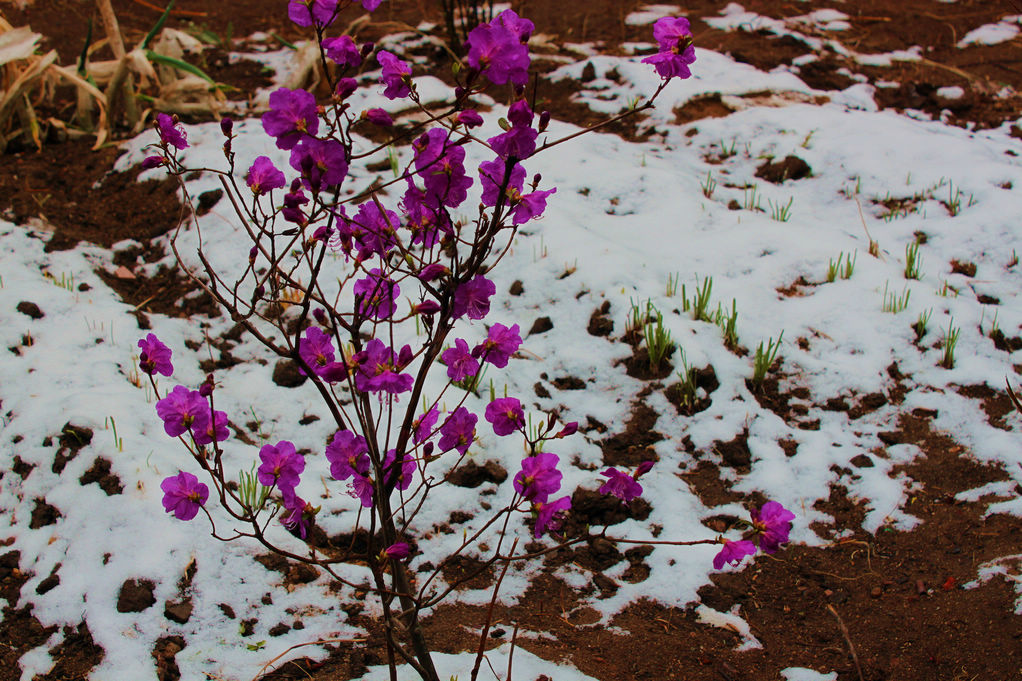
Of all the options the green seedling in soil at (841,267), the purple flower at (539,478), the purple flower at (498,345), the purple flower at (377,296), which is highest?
the purple flower at (377,296)

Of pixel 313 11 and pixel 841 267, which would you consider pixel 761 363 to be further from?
pixel 313 11

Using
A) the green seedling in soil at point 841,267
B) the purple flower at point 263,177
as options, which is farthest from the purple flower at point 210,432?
the green seedling in soil at point 841,267

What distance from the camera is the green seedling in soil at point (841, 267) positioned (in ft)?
10.2

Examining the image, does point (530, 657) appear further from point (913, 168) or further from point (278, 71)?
point (278, 71)

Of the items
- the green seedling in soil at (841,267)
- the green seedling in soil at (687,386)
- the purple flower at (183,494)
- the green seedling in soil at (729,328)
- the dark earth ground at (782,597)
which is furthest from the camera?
the green seedling in soil at (841,267)

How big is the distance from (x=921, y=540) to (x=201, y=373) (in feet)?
7.97

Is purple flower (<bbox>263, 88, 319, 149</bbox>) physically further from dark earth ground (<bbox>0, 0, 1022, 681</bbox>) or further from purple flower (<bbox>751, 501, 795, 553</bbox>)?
purple flower (<bbox>751, 501, 795, 553</bbox>)

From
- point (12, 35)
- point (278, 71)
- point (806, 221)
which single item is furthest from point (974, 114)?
point (12, 35)

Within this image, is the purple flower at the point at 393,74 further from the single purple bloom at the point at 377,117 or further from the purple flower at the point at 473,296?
the purple flower at the point at 473,296

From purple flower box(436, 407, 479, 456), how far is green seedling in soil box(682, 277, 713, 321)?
64.8 inches

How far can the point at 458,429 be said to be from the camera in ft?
4.65

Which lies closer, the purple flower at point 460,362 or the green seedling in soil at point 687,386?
the purple flower at point 460,362

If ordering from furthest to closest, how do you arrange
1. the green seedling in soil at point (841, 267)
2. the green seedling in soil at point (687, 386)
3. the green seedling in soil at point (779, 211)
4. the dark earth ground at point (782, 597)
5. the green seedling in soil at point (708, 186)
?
the green seedling in soil at point (708, 186) → the green seedling in soil at point (779, 211) → the green seedling in soil at point (841, 267) → the green seedling in soil at point (687, 386) → the dark earth ground at point (782, 597)

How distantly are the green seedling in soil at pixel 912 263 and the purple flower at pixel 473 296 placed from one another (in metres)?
2.41
